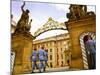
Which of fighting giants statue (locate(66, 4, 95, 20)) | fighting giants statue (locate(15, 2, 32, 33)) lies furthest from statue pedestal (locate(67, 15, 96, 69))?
fighting giants statue (locate(15, 2, 32, 33))

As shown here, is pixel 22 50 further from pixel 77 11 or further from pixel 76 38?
pixel 77 11

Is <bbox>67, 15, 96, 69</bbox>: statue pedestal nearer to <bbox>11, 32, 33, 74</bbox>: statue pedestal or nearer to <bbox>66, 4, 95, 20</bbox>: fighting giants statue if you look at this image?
<bbox>66, 4, 95, 20</bbox>: fighting giants statue

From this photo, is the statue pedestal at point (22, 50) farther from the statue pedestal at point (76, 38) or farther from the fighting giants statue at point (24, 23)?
the statue pedestal at point (76, 38)

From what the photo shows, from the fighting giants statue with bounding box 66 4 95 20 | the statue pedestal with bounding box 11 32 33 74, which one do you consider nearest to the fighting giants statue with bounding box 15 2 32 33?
the statue pedestal with bounding box 11 32 33 74

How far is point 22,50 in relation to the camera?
62.1 inches

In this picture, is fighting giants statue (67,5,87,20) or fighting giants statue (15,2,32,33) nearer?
fighting giants statue (15,2,32,33)

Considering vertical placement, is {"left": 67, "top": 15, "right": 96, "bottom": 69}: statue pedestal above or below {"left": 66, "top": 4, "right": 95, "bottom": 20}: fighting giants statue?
below

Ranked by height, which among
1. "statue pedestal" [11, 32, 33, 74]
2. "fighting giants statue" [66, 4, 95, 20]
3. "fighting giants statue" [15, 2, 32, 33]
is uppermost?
"fighting giants statue" [66, 4, 95, 20]

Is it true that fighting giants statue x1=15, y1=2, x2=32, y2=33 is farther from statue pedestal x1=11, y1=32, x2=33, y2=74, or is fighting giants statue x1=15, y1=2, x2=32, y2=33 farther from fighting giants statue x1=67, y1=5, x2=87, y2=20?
fighting giants statue x1=67, y1=5, x2=87, y2=20

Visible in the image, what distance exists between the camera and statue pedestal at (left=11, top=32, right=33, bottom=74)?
1.55 m

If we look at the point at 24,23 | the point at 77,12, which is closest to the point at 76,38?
the point at 77,12

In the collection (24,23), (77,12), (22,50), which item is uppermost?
(77,12)

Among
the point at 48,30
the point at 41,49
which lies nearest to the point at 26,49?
the point at 41,49

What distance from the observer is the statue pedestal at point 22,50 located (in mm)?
1546
